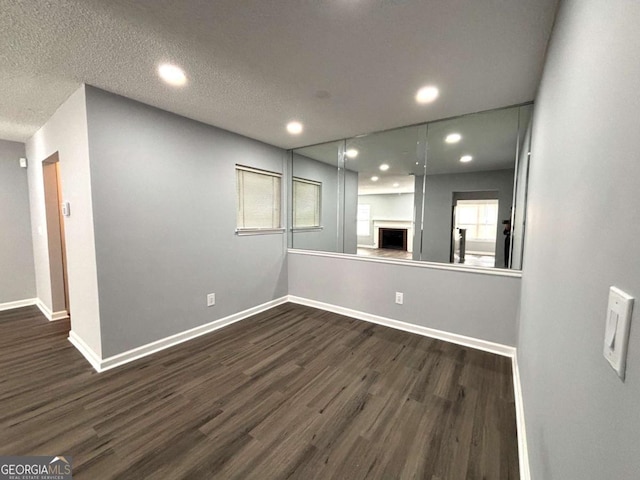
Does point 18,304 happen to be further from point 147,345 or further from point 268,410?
point 268,410

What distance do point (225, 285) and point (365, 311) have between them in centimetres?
192

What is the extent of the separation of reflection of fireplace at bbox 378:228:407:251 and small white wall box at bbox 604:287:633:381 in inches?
123

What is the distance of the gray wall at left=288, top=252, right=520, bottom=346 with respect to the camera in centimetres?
265

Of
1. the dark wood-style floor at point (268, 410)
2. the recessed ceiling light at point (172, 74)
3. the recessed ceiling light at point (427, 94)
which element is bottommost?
the dark wood-style floor at point (268, 410)

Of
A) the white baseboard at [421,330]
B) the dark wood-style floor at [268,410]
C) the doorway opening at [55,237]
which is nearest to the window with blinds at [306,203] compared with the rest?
the white baseboard at [421,330]

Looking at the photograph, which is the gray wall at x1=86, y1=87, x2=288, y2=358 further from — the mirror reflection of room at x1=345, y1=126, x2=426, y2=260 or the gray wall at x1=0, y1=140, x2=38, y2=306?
the gray wall at x1=0, y1=140, x2=38, y2=306

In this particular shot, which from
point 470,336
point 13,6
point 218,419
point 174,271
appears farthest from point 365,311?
point 13,6

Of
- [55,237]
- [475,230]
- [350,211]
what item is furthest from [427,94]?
[55,237]

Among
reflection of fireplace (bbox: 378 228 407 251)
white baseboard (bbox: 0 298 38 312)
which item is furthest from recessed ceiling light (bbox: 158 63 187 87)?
white baseboard (bbox: 0 298 38 312)

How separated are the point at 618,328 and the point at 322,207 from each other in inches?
168

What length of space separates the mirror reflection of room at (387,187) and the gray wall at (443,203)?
15 cm

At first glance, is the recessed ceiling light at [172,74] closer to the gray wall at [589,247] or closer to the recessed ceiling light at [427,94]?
the recessed ceiling light at [427,94]

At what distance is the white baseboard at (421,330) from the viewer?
2.67m

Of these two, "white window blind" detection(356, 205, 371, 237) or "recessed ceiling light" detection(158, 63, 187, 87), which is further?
"white window blind" detection(356, 205, 371, 237)
